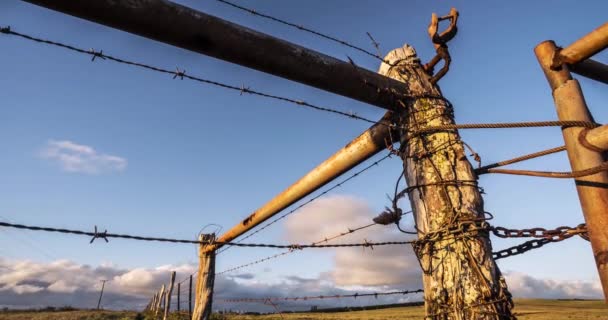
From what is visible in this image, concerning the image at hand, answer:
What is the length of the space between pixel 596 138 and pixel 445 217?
1140mm

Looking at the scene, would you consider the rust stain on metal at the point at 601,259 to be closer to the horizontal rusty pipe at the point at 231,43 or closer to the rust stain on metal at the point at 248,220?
the horizontal rusty pipe at the point at 231,43

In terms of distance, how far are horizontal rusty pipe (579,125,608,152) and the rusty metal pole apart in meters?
0.02

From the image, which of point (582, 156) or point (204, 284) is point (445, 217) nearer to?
point (582, 156)

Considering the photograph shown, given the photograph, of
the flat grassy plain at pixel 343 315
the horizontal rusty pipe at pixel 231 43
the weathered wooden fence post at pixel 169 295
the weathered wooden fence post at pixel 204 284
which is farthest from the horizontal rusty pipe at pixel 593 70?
the weathered wooden fence post at pixel 169 295

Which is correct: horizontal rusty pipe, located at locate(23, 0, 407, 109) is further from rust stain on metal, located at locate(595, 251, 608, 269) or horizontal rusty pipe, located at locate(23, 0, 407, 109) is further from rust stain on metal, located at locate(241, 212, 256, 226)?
rust stain on metal, located at locate(241, 212, 256, 226)

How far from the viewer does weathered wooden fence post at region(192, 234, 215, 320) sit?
7.54 metres

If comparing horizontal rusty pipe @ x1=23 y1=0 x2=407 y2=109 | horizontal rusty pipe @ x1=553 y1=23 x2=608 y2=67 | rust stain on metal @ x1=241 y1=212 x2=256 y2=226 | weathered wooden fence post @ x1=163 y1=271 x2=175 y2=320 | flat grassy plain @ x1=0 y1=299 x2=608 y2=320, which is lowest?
flat grassy plain @ x1=0 y1=299 x2=608 y2=320

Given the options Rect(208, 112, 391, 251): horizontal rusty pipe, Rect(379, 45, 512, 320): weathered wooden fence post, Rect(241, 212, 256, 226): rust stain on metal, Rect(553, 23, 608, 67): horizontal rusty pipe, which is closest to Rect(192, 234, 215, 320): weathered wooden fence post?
Rect(241, 212, 256, 226): rust stain on metal

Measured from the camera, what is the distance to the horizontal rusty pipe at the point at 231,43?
2430 mm

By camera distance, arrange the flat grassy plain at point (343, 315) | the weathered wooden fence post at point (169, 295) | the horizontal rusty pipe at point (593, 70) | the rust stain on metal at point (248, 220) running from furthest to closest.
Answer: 1. the flat grassy plain at point (343, 315)
2. the weathered wooden fence post at point (169, 295)
3. the rust stain on metal at point (248, 220)
4. the horizontal rusty pipe at point (593, 70)

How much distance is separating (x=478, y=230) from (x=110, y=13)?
116 inches

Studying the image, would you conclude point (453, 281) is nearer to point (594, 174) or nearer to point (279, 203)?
point (594, 174)

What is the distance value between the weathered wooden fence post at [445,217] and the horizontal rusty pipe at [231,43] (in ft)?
1.10

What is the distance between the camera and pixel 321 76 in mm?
3088
